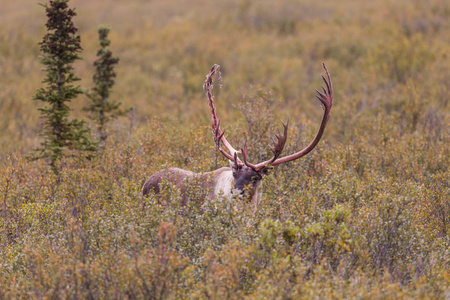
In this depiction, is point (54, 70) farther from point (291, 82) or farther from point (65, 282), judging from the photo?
point (291, 82)

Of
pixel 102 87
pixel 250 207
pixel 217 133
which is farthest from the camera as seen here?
pixel 102 87

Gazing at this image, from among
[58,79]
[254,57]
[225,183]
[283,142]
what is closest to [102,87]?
[58,79]

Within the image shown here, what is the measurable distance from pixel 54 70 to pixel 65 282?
8.87 meters

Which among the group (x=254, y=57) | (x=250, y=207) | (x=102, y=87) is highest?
(x=254, y=57)

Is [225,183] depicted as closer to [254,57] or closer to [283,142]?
[283,142]

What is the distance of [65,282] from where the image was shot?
816cm

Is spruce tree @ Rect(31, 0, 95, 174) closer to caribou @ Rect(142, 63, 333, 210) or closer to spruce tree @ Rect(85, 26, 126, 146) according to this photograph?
spruce tree @ Rect(85, 26, 126, 146)

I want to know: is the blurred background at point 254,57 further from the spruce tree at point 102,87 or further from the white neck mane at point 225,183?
the white neck mane at point 225,183

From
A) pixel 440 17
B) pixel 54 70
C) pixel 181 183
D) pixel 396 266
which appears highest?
pixel 440 17

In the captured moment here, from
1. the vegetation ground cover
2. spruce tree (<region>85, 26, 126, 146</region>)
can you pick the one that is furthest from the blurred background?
spruce tree (<region>85, 26, 126, 146</region>)

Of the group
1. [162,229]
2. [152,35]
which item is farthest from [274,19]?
[162,229]

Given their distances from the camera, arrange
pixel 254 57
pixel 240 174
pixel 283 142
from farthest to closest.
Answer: pixel 254 57 < pixel 283 142 < pixel 240 174

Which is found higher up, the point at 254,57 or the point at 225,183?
the point at 254,57

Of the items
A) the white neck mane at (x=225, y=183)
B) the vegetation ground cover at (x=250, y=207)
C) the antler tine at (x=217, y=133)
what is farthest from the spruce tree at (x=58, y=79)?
the white neck mane at (x=225, y=183)
